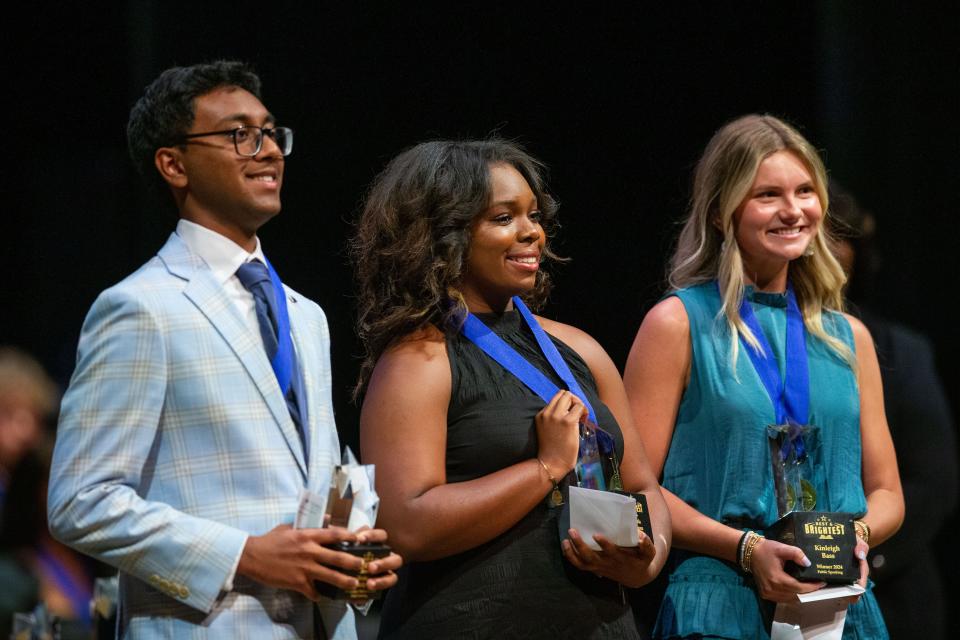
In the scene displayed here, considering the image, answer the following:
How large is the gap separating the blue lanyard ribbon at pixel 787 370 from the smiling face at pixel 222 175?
133 centimetres

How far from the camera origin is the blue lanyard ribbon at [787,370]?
2.96 metres

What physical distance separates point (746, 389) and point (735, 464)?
19 centimetres

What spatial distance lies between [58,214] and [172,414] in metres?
2.70

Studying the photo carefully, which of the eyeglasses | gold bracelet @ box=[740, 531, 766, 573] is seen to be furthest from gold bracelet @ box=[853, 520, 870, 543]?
the eyeglasses

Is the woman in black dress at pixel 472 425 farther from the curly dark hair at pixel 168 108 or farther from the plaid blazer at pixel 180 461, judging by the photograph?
the curly dark hair at pixel 168 108

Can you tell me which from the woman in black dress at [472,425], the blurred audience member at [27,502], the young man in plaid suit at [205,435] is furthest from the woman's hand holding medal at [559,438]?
the blurred audience member at [27,502]

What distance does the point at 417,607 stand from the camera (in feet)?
7.93

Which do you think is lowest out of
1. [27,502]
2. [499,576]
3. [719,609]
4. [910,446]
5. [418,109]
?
[27,502]

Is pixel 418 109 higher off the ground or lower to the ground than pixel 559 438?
higher

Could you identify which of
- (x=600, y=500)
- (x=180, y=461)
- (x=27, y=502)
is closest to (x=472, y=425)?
(x=600, y=500)

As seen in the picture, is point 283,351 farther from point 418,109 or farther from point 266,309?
point 418,109

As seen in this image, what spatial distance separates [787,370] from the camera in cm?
301

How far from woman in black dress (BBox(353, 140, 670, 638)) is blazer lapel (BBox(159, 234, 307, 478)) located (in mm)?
329

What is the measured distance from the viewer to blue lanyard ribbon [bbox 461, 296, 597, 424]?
2543 mm
